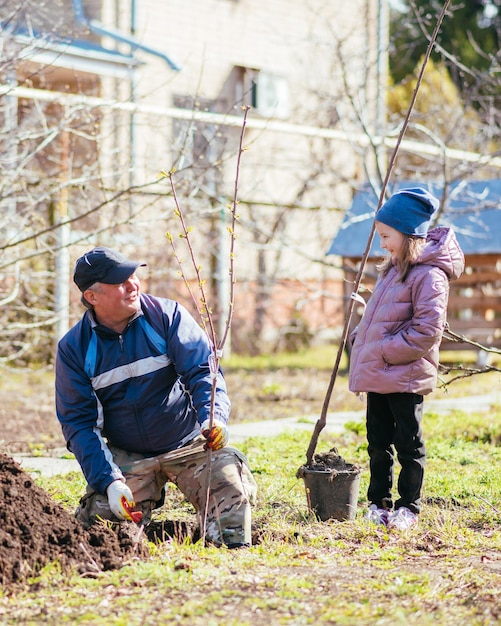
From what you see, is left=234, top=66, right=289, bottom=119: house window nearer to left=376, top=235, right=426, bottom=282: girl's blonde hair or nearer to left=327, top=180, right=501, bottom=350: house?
left=327, top=180, right=501, bottom=350: house

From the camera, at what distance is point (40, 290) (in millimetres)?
10641

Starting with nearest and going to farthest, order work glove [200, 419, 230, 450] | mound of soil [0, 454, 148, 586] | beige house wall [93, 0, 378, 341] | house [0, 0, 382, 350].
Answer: mound of soil [0, 454, 148, 586] < work glove [200, 419, 230, 450] < house [0, 0, 382, 350] < beige house wall [93, 0, 378, 341]

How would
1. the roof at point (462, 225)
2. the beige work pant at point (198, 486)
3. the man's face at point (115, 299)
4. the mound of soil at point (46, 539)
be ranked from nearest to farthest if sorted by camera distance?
the mound of soil at point (46, 539)
the beige work pant at point (198, 486)
the man's face at point (115, 299)
the roof at point (462, 225)

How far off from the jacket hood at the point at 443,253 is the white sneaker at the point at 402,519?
3.88 ft

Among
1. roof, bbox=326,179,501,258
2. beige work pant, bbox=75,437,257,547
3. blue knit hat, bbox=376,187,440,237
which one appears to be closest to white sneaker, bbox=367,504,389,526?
beige work pant, bbox=75,437,257,547

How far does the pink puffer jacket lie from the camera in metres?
4.65

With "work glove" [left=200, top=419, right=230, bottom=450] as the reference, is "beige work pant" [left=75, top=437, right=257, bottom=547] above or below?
below

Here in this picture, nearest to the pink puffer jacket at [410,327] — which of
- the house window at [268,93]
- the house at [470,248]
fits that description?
the house at [470,248]

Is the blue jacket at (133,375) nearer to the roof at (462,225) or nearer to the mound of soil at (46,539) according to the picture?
the mound of soil at (46,539)

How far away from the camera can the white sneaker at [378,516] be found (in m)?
4.73

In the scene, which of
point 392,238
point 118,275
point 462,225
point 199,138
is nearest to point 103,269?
point 118,275

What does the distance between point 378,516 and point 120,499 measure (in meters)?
1.30

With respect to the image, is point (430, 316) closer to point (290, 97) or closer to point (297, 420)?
point (297, 420)

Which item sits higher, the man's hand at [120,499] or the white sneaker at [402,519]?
the man's hand at [120,499]
